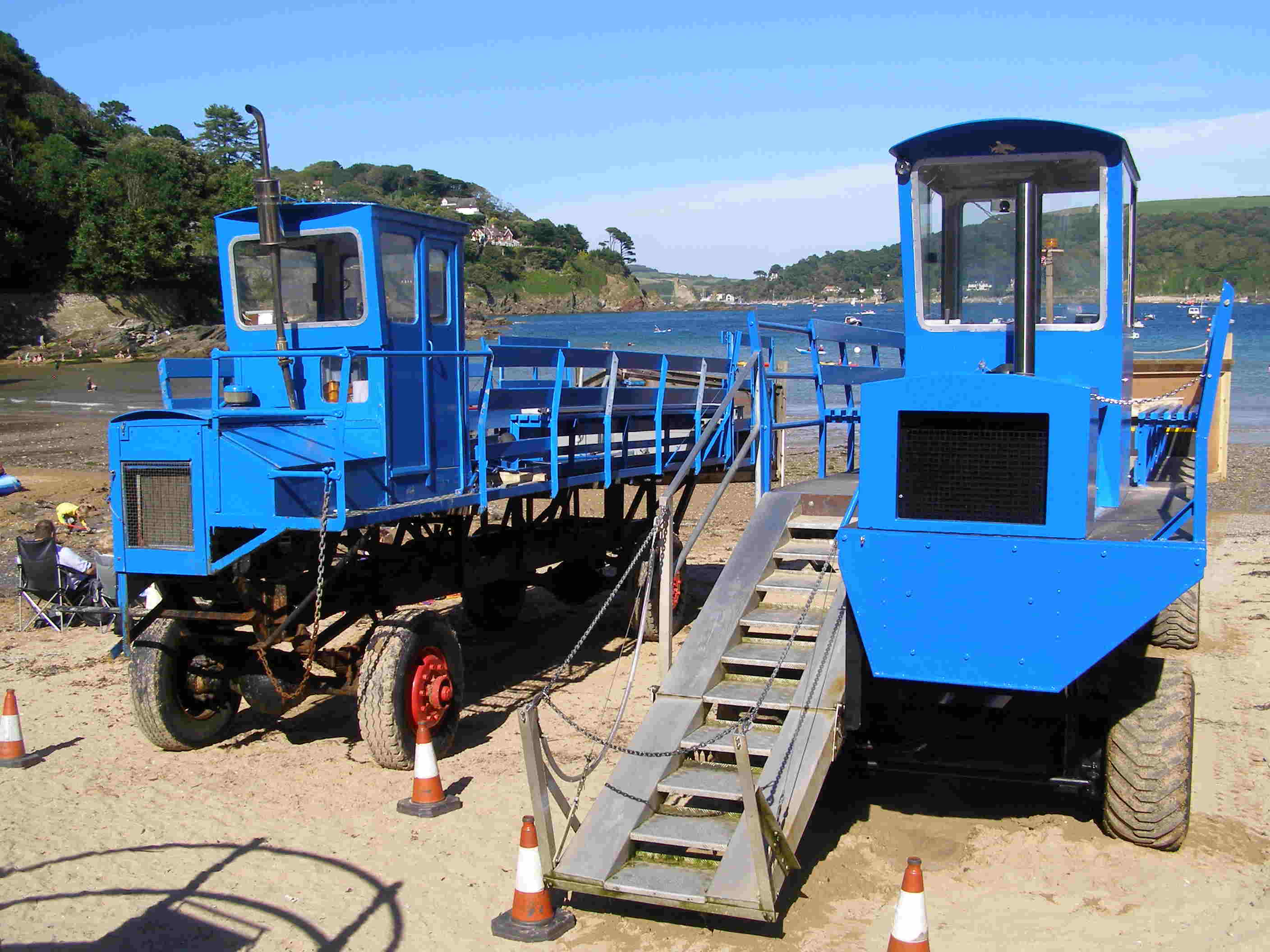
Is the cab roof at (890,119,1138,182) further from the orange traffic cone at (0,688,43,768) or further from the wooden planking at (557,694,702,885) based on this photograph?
the orange traffic cone at (0,688,43,768)

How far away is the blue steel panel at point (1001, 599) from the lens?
4.93m

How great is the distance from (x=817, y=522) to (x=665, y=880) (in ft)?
8.78

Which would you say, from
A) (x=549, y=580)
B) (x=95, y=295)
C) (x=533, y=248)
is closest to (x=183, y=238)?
(x=95, y=295)

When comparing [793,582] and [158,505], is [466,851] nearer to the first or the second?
[793,582]

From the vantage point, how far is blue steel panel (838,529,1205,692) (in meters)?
4.93

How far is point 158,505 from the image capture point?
22.9 ft

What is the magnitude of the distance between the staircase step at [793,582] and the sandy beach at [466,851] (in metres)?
1.28

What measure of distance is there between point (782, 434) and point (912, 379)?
5.95 meters

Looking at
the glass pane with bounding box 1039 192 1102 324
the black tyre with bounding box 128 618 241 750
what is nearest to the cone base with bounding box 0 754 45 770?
the black tyre with bounding box 128 618 241 750

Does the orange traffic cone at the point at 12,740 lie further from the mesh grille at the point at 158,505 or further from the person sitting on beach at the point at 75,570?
the person sitting on beach at the point at 75,570

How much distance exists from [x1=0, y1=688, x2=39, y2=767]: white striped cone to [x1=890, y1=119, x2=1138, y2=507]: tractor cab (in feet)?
19.8

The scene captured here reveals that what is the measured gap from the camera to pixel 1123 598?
195 inches

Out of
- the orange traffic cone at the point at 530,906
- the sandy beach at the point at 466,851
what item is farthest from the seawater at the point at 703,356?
the orange traffic cone at the point at 530,906

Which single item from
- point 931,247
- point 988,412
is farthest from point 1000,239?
point 988,412
